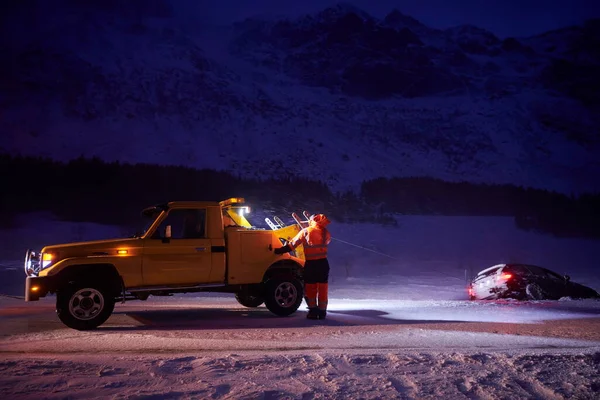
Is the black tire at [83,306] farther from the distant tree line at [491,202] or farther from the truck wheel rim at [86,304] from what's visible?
the distant tree line at [491,202]

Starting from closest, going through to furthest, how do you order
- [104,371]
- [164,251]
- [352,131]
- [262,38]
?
[104,371], [164,251], [352,131], [262,38]

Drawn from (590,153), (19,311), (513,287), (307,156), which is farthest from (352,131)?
(19,311)

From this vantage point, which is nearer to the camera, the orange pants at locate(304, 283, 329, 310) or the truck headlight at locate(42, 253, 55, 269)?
the truck headlight at locate(42, 253, 55, 269)

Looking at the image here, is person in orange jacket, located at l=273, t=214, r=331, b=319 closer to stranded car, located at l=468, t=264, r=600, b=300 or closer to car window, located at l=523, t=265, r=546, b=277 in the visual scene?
stranded car, located at l=468, t=264, r=600, b=300

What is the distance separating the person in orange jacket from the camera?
438 inches

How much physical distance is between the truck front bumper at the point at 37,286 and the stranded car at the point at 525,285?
35.8 ft

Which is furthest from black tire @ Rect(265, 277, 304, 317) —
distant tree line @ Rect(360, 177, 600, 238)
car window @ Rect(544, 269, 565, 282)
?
distant tree line @ Rect(360, 177, 600, 238)

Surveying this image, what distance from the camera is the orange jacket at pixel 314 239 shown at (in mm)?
11180

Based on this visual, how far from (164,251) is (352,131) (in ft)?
148

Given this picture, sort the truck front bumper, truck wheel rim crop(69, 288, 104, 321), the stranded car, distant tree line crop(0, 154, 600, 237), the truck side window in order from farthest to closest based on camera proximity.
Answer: distant tree line crop(0, 154, 600, 237), the stranded car, the truck side window, truck wheel rim crop(69, 288, 104, 321), the truck front bumper

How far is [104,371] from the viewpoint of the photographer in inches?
253

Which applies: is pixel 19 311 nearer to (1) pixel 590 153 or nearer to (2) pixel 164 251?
(2) pixel 164 251

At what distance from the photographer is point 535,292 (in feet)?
51.3

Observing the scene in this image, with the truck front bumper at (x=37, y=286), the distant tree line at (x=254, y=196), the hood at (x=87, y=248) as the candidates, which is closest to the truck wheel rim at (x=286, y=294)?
the hood at (x=87, y=248)
